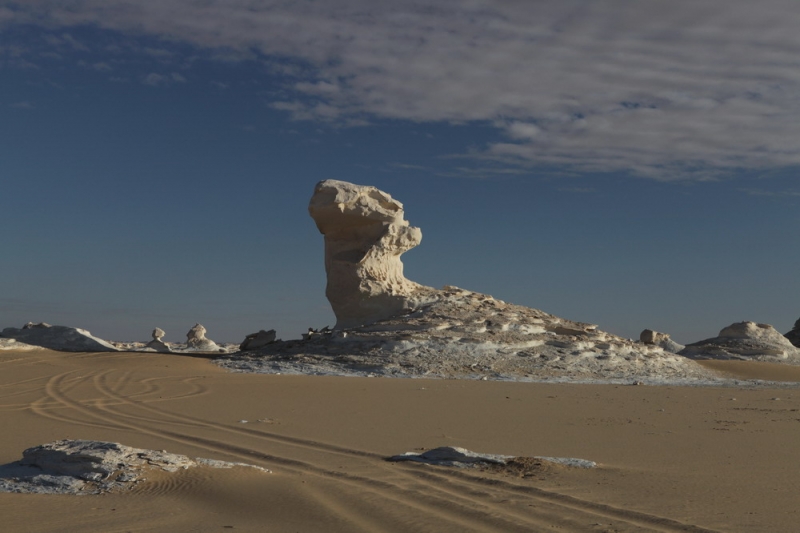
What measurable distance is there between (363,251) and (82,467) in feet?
59.4

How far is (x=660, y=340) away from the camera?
3362 centimetres

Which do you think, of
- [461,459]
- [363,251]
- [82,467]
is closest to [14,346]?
[363,251]

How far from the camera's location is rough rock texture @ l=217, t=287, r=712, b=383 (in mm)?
18453

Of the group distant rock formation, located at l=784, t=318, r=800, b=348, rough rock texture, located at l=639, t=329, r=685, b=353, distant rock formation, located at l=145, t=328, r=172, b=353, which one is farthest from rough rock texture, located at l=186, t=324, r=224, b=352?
distant rock formation, located at l=784, t=318, r=800, b=348

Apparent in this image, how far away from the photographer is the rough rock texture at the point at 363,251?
23156mm

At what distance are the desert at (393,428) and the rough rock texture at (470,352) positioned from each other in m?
0.08

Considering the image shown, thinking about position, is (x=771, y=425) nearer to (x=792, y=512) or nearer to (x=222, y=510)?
(x=792, y=512)

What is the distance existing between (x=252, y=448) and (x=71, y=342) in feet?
56.6

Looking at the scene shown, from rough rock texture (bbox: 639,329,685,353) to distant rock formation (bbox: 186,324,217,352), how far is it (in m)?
23.6

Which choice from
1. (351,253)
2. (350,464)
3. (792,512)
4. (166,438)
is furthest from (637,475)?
(351,253)

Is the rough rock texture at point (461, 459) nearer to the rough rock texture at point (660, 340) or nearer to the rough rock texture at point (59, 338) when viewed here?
the rough rock texture at point (59, 338)

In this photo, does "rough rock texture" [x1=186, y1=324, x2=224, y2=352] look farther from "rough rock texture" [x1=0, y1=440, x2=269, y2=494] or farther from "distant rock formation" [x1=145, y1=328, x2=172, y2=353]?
"rough rock texture" [x1=0, y1=440, x2=269, y2=494]

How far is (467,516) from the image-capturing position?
200 inches

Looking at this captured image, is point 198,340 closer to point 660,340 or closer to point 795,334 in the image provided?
point 660,340
